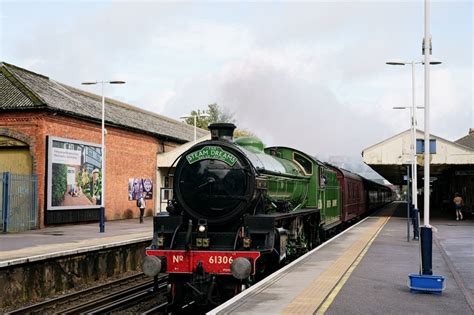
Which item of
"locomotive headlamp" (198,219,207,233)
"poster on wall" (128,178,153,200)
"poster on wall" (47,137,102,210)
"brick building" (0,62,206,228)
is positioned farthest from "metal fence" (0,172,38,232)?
"locomotive headlamp" (198,219,207,233)

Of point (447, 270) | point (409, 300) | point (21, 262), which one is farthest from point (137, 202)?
point (409, 300)

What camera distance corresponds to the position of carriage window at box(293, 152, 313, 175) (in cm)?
1606

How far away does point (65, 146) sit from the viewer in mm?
24438

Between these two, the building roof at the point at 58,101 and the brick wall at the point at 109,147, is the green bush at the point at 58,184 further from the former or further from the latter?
the building roof at the point at 58,101

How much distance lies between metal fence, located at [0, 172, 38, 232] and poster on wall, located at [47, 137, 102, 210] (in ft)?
2.56

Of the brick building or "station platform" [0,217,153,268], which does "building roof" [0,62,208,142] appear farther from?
"station platform" [0,217,153,268]

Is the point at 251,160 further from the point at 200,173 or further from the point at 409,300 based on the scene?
the point at 409,300

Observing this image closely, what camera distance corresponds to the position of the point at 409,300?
8.77 meters

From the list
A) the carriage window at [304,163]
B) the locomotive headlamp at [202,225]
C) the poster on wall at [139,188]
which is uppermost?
the carriage window at [304,163]

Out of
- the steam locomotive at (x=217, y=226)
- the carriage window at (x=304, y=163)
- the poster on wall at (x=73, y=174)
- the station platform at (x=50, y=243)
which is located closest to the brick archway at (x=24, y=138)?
the poster on wall at (x=73, y=174)

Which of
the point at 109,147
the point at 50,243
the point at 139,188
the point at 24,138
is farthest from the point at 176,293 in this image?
the point at 139,188

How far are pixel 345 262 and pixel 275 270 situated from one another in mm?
1995

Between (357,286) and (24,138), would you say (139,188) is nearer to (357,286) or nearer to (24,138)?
(24,138)

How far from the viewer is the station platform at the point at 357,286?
26.3 ft
